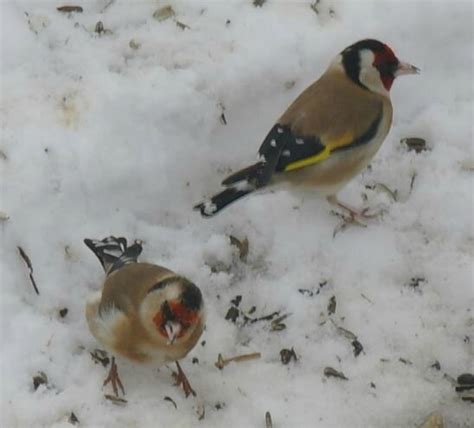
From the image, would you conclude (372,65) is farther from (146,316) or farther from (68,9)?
(146,316)

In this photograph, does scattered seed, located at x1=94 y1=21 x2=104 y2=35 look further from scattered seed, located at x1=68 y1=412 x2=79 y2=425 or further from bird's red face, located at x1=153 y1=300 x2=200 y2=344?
scattered seed, located at x1=68 y1=412 x2=79 y2=425

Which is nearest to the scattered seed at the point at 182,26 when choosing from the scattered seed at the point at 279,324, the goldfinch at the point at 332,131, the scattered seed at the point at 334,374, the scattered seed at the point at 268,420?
the goldfinch at the point at 332,131

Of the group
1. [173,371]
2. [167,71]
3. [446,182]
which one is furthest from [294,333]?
[167,71]

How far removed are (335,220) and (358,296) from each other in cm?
40

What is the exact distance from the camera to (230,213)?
12.7ft

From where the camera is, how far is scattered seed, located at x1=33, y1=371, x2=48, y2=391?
324 cm

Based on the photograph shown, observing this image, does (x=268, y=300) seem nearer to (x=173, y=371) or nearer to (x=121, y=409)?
(x=173, y=371)

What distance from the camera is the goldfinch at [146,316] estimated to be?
3.11m

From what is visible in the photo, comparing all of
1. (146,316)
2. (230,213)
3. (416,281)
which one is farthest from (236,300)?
(416,281)

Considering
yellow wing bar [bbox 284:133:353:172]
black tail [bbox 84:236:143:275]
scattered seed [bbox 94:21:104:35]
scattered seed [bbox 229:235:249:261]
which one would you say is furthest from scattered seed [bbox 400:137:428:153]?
scattered seed [bbox 94:21:104:35]

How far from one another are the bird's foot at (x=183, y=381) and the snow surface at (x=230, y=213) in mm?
28

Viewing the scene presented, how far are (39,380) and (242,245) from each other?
35.6 inches

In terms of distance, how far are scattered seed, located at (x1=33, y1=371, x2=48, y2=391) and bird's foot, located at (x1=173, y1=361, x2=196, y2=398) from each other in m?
0.40

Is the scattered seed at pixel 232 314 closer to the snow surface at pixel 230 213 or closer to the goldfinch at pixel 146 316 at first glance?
the snow surface at pixel 230 213
